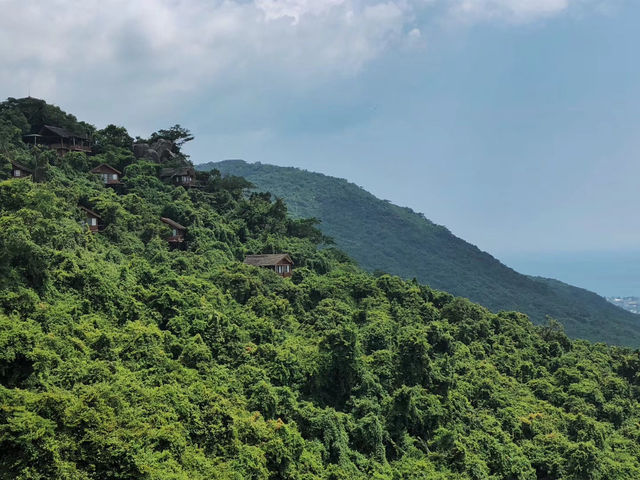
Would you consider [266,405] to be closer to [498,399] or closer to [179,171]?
[498,399]

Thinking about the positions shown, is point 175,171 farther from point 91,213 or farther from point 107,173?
point 91,213

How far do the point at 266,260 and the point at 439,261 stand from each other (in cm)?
7963

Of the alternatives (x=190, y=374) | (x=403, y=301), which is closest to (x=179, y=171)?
(x=403, y=301)

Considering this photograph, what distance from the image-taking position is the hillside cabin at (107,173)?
4928 centimetres

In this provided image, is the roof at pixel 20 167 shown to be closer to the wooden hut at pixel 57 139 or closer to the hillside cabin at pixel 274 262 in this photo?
the wooden hut at pixel 57 139

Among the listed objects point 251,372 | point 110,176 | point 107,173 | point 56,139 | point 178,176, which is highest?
point 56,139

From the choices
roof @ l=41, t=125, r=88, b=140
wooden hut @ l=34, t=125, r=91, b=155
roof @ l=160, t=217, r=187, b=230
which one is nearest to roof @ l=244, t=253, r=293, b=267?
roof @ l=160, t=217, r=187, b=230

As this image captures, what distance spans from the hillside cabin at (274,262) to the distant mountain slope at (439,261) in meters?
59.5

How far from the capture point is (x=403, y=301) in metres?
41.2

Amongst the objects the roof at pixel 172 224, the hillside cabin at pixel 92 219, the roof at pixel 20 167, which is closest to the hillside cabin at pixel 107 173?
the roof at pixel 172 224

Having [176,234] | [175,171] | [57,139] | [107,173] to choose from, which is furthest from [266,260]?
[57,139]

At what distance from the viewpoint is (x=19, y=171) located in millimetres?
40469

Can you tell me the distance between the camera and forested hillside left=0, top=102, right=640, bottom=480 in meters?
17.3

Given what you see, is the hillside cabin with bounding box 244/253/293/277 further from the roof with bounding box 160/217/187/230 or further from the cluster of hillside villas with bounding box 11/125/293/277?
the roof with bounding box 160/217/187/230
